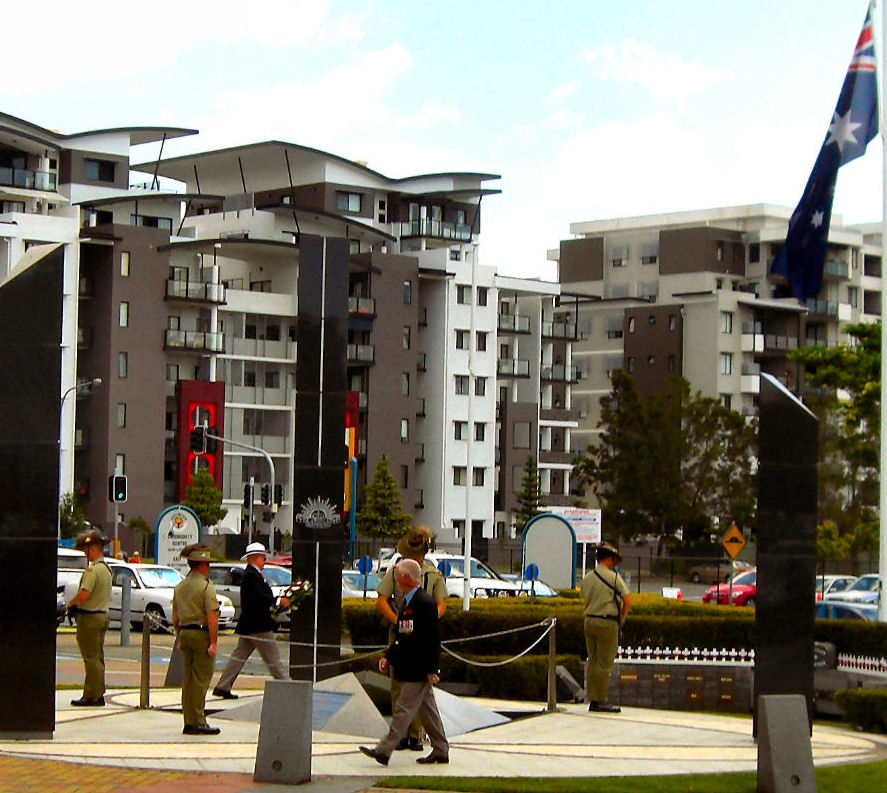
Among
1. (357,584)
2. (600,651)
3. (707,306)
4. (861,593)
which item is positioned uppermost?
(707,306)

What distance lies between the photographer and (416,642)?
1538cm

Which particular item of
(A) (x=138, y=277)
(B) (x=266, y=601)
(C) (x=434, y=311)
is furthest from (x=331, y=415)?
(C) (x=434, y=311)

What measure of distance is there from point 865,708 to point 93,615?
8.61 meters

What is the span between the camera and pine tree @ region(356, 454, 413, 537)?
86.6m

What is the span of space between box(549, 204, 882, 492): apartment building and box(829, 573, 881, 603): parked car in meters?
52.3

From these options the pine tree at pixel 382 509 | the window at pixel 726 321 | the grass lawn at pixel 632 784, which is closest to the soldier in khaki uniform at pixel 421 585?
the grass lawn at pixel 632 784

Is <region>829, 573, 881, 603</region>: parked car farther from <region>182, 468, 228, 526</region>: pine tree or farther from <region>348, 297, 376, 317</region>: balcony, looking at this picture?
<region>348, 297, 376, 317</region>: balcony

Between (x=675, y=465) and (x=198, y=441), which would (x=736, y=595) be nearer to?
(x=198, y=441)

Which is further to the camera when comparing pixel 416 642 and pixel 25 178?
pixel 25 178

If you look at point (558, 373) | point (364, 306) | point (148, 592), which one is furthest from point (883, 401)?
point (558, 373)

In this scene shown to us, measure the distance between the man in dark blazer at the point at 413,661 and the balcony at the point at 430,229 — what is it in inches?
3309

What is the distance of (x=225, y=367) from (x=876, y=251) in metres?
49.2

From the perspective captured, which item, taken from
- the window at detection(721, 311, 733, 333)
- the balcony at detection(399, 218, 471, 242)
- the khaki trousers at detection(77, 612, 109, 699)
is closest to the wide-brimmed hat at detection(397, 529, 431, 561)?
the khaki trousers at detection(77, 612, 109, 699)

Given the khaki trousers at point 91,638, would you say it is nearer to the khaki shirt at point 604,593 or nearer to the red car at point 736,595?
the khaki shirt at point 604,593
